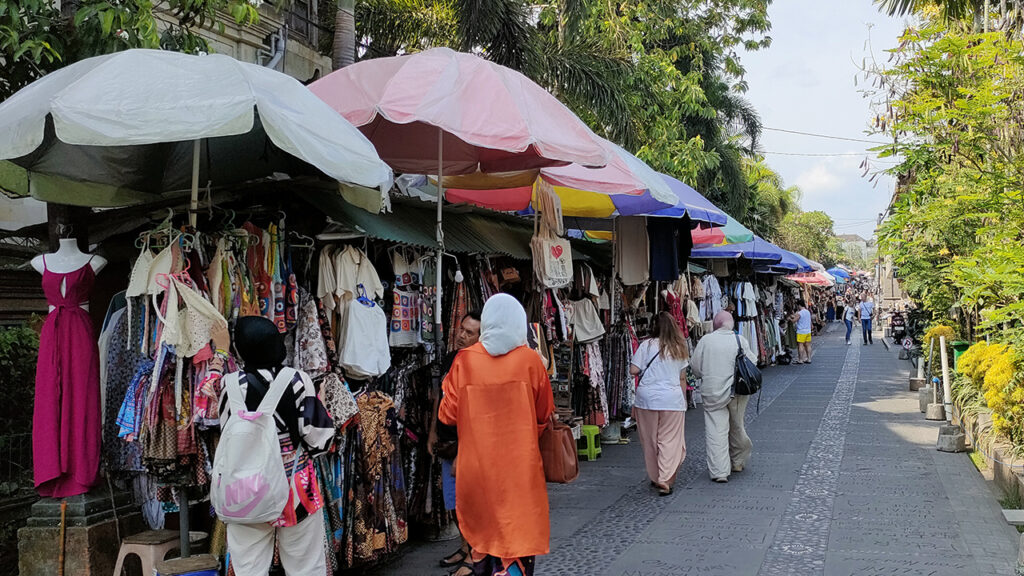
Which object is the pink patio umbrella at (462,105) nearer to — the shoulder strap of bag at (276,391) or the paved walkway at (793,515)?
the shoulder strap of bag at (276,391)

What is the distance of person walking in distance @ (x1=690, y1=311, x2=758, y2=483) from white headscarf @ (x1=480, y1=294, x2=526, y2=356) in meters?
4.91

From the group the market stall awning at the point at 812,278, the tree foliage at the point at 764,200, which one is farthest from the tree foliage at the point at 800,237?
the market stall awning at the point at 812,278

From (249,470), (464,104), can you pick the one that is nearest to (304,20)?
(464,104)

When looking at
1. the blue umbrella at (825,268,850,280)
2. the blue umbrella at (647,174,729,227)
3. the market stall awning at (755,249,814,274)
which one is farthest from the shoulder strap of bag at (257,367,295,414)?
the blue umbrella at (825,268,850,280)

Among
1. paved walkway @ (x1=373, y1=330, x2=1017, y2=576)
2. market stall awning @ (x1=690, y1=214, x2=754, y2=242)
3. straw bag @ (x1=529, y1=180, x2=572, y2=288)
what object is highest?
market stall awning @ (x1=690, y1=214, x2=754, y2=242)

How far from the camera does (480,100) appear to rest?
6.18m

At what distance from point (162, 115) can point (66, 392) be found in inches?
75.3

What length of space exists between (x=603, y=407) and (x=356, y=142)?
664cm

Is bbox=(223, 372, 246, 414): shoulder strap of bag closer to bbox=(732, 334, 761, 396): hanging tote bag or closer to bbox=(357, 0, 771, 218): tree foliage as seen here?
bbox=(732, 334, 761, 396): hanging tote bag

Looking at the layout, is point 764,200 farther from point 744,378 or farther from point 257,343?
point 257,343

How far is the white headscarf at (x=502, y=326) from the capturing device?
4820 millimetres

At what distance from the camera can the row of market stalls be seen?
4488 millimetres

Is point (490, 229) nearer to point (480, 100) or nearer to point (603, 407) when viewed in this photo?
point (480, 100)

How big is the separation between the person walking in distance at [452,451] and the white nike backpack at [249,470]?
46.3 inches
